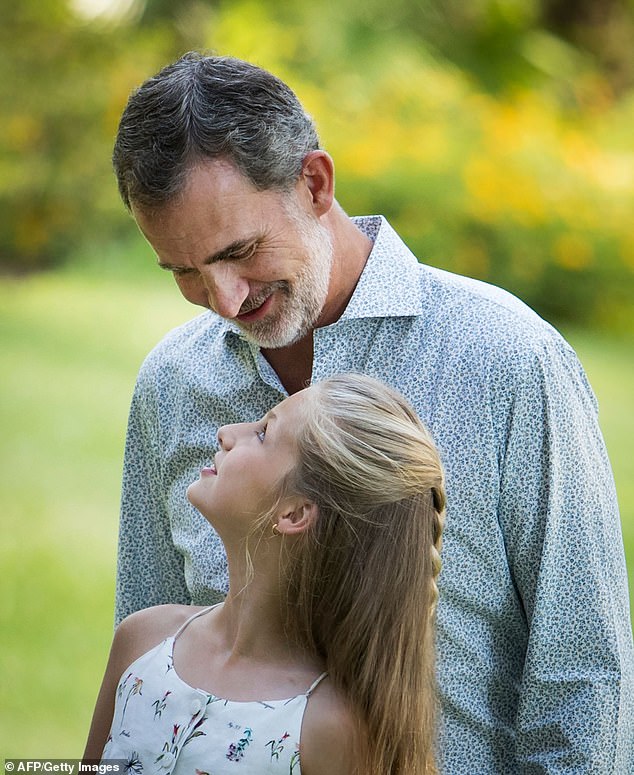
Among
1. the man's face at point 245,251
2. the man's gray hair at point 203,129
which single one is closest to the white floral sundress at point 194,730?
the man's face at point 245,251

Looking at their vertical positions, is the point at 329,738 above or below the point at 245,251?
below

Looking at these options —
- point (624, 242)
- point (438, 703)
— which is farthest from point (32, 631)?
point (624, 242)

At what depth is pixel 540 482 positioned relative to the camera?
175 cm

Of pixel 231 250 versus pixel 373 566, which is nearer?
pixel 373 566

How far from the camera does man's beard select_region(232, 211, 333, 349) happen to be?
6.04ft

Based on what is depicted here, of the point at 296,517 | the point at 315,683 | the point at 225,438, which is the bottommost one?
the point at 315,683

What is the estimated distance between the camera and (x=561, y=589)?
1733 mm

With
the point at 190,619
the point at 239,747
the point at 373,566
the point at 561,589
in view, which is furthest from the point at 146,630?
the point at 561,589

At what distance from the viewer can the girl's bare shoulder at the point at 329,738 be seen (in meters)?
1.51

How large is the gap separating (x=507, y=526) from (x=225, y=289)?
596 millimetres

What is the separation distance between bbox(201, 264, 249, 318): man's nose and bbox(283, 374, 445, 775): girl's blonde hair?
27 cm

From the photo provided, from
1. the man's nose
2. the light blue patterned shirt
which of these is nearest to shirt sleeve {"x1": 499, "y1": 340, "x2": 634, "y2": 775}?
the light blue patterned shirt

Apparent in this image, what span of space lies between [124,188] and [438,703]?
99 centimetres

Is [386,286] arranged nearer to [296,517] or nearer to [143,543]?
[296,517]
